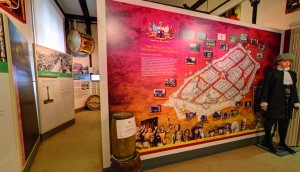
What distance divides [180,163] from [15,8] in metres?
3.53

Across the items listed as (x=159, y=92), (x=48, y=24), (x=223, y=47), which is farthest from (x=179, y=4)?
(x=48, y=24)

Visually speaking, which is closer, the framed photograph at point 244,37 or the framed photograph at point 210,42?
the framed photograph at point 210,42

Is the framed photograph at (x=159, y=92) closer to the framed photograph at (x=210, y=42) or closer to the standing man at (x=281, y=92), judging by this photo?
the framed photograph at (x=210, y=42)

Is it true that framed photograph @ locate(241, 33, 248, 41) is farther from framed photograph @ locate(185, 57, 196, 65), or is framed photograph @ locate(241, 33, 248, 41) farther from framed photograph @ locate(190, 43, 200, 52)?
framed photograph @ locate(185, 57, 196, 65)

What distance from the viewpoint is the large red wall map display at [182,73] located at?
5.66 feet

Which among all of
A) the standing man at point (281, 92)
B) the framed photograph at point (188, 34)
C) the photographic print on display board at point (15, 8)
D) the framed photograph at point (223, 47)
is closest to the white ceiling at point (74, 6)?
the photographic print on display board at point (15, 8)

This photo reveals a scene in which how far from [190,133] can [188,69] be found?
1.00m

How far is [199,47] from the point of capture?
2086mm

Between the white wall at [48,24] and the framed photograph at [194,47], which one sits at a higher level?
the white wall at [48,24]

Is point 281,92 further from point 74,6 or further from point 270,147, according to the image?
point 74,6

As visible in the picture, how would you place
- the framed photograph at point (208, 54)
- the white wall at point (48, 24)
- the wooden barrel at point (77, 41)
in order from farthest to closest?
1. the wooden barrel at point (77, 41)
2. the white wall at point (48, 24)
3. the framed photograph at point (208, 54)

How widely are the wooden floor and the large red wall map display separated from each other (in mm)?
296

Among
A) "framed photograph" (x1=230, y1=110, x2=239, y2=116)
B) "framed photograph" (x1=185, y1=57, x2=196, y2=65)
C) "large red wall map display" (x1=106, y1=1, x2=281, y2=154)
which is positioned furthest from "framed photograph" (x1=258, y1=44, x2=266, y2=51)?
"framed photograph" (x1=185, y1=57, x2=196, y2=65)

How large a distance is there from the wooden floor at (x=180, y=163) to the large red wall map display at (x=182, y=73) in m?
0.30
